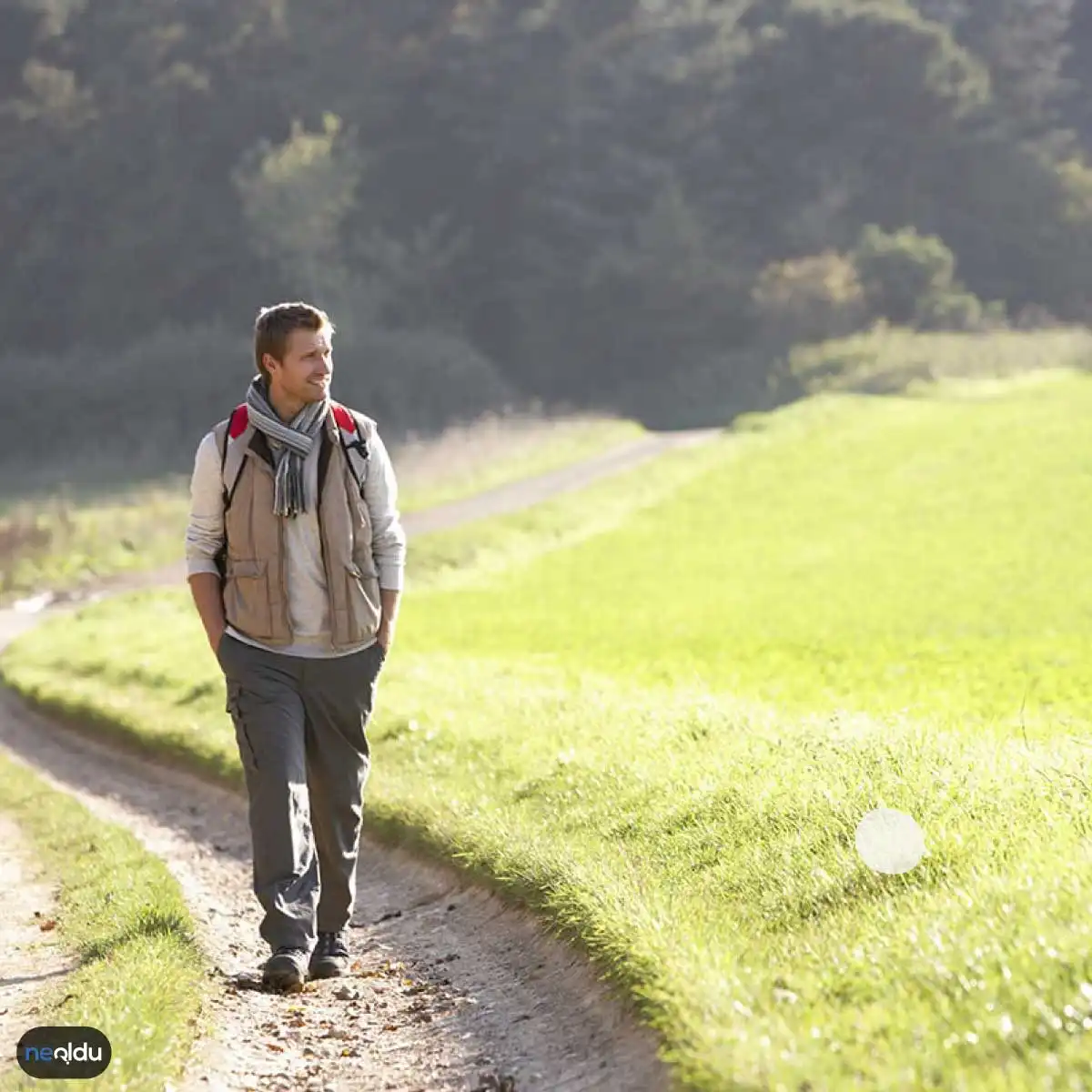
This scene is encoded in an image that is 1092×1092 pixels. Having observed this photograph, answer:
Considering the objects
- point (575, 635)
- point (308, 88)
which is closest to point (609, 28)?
point (308, 88)

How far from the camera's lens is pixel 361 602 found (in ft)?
24.7

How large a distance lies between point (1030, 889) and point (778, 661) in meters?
13.2

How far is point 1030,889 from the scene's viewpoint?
596cm

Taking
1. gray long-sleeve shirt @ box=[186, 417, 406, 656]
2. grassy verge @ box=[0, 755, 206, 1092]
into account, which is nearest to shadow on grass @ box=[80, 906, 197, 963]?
grassy verge @ box=[0, 755, 206, 1092]

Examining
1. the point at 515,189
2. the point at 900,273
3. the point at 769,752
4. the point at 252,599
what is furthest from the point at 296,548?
the point at 515,189

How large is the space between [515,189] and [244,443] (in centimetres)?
7308

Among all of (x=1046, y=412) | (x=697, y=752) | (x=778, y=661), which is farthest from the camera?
(x=1046, y=412)

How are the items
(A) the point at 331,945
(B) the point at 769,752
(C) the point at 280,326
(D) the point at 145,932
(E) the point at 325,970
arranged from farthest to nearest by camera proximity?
(B) the point at 769,752 → (D) the point at 145,932 → (A) the point at 331,945 → (E) the point at 325,970 → (C) the point at 280,326

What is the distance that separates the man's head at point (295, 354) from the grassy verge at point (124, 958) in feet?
8.25

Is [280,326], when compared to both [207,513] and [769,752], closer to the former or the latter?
[207,513]

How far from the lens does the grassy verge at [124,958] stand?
6.03m

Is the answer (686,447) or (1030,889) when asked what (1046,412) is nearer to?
(686,447)

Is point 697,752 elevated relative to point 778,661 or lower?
elevated

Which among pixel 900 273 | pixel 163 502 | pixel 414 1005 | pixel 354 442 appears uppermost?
pixel 354 442
